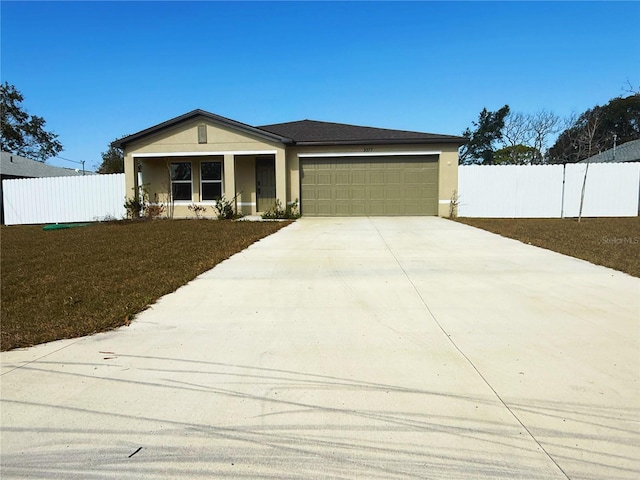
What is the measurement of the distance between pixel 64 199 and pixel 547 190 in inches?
856

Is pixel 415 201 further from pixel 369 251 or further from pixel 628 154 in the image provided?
pixel 628 154

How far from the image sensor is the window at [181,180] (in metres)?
20.1

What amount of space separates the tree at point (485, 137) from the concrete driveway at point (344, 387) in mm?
44612

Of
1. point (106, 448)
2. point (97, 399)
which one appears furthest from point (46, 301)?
point (106, 448)

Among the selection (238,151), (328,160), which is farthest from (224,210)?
(328,160)

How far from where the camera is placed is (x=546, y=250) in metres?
9.94

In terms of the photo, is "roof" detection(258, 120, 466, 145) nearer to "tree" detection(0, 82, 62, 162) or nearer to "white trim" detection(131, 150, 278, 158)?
"white trim" detection(131, 150, 278, 158)

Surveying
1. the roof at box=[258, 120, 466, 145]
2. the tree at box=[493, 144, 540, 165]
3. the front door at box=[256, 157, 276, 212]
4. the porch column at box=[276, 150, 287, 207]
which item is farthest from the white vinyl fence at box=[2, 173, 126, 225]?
the tree at box=[493, 144, 540, 165]

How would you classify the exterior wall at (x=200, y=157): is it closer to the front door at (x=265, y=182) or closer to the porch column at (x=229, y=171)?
the porch column at (x=229, y=171)

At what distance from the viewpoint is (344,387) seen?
3.64 meters

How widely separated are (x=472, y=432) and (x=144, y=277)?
19.9 ft

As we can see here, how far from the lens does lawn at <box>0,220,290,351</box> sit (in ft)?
17.4

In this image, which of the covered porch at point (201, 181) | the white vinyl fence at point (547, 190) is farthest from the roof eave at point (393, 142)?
the covered porch at point (201, 181)

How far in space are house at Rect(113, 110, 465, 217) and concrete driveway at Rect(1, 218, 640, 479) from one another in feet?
39.6
